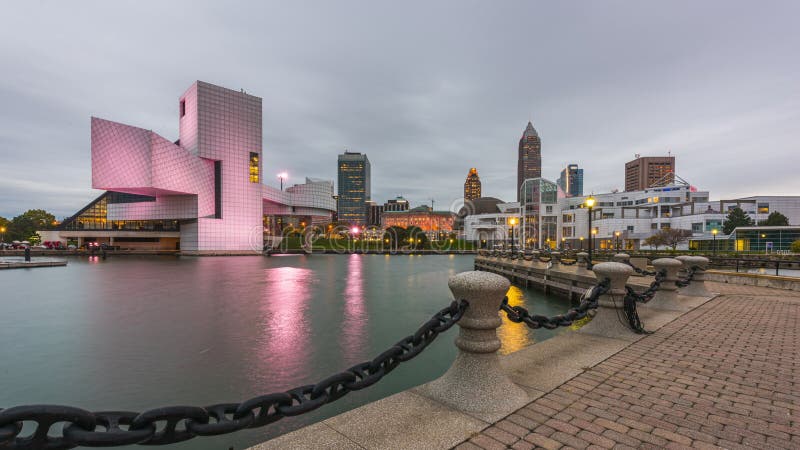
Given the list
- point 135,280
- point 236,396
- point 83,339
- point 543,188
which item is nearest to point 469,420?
point 236,396

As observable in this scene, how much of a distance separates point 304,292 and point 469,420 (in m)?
23.1

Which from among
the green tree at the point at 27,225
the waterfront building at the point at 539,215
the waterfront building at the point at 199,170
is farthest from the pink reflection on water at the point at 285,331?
the green tree at the point at 27,225

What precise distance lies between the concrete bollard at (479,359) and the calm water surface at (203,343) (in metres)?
4.74

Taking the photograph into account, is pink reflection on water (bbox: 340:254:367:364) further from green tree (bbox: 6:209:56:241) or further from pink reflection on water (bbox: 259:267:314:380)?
green tree (bbox: 6:209:56:241)

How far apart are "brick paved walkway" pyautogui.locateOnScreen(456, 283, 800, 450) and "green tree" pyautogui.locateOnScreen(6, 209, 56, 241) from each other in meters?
142

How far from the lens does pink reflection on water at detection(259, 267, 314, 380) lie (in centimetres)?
1052

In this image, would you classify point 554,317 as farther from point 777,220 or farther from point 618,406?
point 777,220

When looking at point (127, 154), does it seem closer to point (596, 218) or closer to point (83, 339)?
point (83, 339)

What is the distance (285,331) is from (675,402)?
13.2 m

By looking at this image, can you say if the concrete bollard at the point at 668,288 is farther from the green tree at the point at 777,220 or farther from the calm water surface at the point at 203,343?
the green tree at the point at 777,220

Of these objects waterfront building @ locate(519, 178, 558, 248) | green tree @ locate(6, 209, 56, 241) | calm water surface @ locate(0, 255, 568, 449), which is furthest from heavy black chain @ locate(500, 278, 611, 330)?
green tree @ locate(6, 209, 56, 241)

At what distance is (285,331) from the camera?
47.0 ft

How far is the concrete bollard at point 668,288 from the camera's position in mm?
8898

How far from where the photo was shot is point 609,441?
10.3 ft
